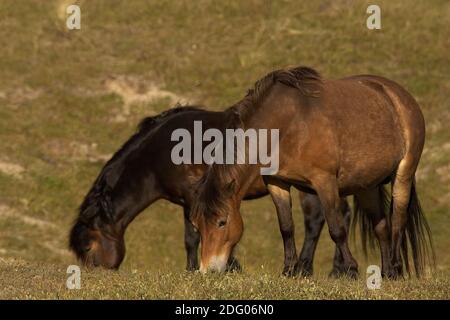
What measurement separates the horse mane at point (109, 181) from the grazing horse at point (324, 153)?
414 centimetres

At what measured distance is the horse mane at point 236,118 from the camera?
12.5 metres

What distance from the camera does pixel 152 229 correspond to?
1215 inches

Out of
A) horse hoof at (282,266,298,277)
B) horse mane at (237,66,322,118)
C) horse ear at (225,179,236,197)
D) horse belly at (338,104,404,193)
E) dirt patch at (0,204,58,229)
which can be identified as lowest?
dirt patch at (0,204,58,229)

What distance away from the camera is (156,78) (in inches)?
1586

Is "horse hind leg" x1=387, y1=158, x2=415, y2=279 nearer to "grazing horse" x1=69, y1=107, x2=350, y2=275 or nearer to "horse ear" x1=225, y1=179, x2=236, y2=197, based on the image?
"grazing horse" x1=69, y1=107, x2=350, y2=275

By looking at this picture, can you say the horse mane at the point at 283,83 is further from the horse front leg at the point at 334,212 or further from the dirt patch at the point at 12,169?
the dirt patch at the point at 12,169

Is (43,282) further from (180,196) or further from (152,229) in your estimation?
(152,229)

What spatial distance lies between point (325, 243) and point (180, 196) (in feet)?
43.3

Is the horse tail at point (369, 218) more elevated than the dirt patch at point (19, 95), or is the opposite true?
the dirt patch at point (19, 95)

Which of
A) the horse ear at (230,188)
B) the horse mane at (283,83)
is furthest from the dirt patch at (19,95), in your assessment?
the horse ear at (230,188)

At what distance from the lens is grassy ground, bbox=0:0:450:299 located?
30.4m

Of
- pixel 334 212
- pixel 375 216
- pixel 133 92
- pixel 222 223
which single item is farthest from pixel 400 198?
pixel 133 92

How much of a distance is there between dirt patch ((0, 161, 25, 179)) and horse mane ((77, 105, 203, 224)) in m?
16.3

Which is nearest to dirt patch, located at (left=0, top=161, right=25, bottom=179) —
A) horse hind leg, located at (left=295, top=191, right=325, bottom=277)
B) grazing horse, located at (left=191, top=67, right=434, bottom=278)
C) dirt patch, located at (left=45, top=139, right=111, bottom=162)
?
dirt patch, located at (left=45, top=139, right=111, bottom=162)
